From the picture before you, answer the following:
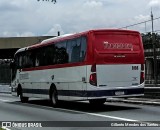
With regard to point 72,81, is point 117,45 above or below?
above

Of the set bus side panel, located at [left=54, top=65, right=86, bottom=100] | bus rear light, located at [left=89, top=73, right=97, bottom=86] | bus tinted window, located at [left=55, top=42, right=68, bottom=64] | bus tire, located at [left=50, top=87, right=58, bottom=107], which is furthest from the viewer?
bus tire, located at [left=50, top=87, right=58, bottom=107]

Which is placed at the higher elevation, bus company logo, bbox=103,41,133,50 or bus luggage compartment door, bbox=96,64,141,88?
bus company logo, bbox=103,41,133,50

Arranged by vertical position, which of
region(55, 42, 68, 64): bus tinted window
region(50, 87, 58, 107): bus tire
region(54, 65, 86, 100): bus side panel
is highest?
region(55, 42, 68, 64): bus tinted window

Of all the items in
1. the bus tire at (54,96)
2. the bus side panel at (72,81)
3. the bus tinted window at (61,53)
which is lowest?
the bus tire at (54,96)

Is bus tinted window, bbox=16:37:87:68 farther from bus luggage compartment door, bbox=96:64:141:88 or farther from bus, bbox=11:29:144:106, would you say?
bus luggage compartment door, bbox=96:64:141:88

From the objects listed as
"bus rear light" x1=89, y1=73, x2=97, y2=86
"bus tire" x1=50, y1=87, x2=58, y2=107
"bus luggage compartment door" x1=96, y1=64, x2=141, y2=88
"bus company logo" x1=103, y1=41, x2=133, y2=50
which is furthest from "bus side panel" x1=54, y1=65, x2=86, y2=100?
"bus company logo" x1=103, y1=41, x2=133, y2=50

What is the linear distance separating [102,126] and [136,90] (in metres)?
5.73

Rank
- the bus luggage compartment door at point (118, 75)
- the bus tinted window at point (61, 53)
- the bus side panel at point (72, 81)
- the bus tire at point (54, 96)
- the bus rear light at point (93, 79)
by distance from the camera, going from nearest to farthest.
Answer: the bus rear light at point (93, 79)
the bus luggage compartment door at point (118, 75)
the bus side panel at point (72, 81)
the bus tinted window at point (61, 53)
the bus tire at point (54, 96)

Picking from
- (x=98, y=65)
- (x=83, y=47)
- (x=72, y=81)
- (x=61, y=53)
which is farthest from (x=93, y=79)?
(x=61, y=53)

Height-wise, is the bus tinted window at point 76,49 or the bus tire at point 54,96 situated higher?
the bus tinted window at point 76,49

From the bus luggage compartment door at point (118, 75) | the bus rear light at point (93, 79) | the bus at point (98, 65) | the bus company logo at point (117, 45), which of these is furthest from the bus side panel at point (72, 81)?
the bus company logo at point (117, 45)

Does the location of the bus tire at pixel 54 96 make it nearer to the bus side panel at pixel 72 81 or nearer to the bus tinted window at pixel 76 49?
the bus side panel at pixel 72 81

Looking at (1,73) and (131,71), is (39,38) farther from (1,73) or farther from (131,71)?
(131,71)

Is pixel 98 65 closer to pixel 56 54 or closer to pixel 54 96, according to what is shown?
pixel 56 54
